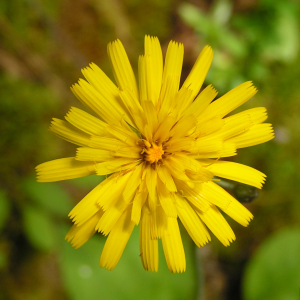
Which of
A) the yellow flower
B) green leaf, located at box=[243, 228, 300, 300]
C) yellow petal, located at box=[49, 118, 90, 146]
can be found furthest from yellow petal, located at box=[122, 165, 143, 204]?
green leaf, located at box=[243, 228, 300, 300]

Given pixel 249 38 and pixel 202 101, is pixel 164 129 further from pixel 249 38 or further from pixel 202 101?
pixel 249 38

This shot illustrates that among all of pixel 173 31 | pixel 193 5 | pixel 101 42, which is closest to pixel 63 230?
pixel 101 42

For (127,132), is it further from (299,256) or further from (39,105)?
(299,256)

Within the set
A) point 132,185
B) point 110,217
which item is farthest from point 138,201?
point 110,217

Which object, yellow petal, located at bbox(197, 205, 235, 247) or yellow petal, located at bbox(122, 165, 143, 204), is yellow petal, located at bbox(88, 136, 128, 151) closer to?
yellow petal, located at bbox(122, 165, 143, 204)

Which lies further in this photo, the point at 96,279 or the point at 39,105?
the point at 39,105

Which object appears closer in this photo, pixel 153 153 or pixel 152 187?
pixel 152 187

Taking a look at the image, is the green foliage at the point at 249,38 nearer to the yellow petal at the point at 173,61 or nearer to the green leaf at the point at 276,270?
the yellow petal at the point at 173,61
